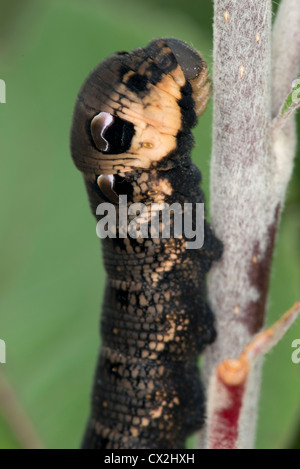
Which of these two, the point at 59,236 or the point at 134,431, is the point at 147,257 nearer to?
the point at 134,431

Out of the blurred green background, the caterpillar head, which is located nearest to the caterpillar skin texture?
the caterpillar head

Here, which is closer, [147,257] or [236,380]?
[236,380]

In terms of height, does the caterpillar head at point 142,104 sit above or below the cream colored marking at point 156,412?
above

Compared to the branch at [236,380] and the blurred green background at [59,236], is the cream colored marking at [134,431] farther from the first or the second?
the branch at [236,380]

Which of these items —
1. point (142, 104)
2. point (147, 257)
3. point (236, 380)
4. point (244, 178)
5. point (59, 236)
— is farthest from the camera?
point (59, 236)

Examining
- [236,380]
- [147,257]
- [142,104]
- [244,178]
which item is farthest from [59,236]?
[236,380]

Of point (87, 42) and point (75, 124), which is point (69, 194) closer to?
point (87, 42)

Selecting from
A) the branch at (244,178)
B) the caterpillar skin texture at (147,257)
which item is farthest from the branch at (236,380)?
the caterpillar skin texture at (147,257)

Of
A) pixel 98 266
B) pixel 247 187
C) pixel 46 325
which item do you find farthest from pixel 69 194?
pixel 247 187
